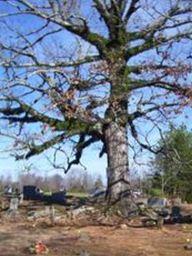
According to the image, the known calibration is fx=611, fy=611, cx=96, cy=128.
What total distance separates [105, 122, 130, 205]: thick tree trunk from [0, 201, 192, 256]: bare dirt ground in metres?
3.49

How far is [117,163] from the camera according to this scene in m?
20.5

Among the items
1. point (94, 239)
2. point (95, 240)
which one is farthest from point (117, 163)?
point (95, 240)

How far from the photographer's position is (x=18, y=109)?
21.6m

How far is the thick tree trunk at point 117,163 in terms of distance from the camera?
20.2 metres

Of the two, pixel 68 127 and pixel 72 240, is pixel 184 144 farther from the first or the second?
pixel 72 240

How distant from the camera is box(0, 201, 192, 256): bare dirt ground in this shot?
39.6 feet

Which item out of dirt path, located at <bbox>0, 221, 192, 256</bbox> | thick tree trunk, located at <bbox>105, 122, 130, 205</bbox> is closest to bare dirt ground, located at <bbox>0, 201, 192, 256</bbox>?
dirt path, located at <bbox>0, 221, 192, 256</bbox>

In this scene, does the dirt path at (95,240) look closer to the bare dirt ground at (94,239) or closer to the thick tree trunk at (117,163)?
the bare dirt ground at (94,239)

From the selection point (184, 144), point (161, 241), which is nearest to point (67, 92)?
point (161, 241)

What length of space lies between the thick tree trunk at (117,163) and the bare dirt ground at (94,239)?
3494mm

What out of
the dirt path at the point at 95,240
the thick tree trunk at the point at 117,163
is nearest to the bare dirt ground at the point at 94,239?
the dirt path at the point at 95,240

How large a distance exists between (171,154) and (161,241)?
24.8 feet

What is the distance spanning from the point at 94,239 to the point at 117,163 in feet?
22.1

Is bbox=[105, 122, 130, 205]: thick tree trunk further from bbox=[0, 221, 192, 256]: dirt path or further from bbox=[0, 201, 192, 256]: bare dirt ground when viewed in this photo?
bbox=[0, 221, 192, 256]: dirt path
